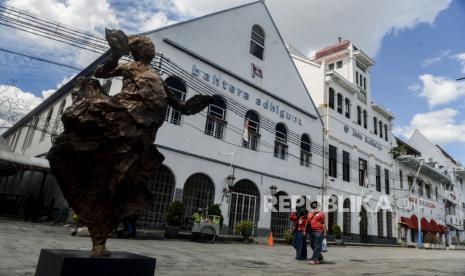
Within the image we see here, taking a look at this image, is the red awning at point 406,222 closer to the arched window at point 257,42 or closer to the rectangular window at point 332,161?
the rectangular window at point 332,161

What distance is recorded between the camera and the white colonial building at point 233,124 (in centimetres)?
1322

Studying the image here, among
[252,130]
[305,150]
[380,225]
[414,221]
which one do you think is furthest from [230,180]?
[414,221]

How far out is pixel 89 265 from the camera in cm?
278

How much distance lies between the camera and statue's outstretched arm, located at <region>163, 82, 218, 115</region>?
392cm

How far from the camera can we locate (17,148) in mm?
23594

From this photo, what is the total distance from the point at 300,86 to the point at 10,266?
1721 centimetres

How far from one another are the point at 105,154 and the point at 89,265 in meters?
1.03

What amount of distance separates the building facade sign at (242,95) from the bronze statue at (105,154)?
1089 centimetres

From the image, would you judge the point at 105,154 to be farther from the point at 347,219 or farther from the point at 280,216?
the point at 347,219

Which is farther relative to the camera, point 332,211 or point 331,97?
point 331,97

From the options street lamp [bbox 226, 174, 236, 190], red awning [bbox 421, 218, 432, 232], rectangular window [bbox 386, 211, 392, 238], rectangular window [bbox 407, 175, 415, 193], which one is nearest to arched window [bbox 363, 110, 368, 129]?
rectangular window [bbox 386, 211, 392, 238]

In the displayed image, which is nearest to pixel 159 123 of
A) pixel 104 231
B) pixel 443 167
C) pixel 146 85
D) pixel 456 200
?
pixel 146 85

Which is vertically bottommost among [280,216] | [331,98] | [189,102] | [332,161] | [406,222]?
[280,216]

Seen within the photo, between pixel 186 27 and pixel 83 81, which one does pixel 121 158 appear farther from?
pixel 186 27
